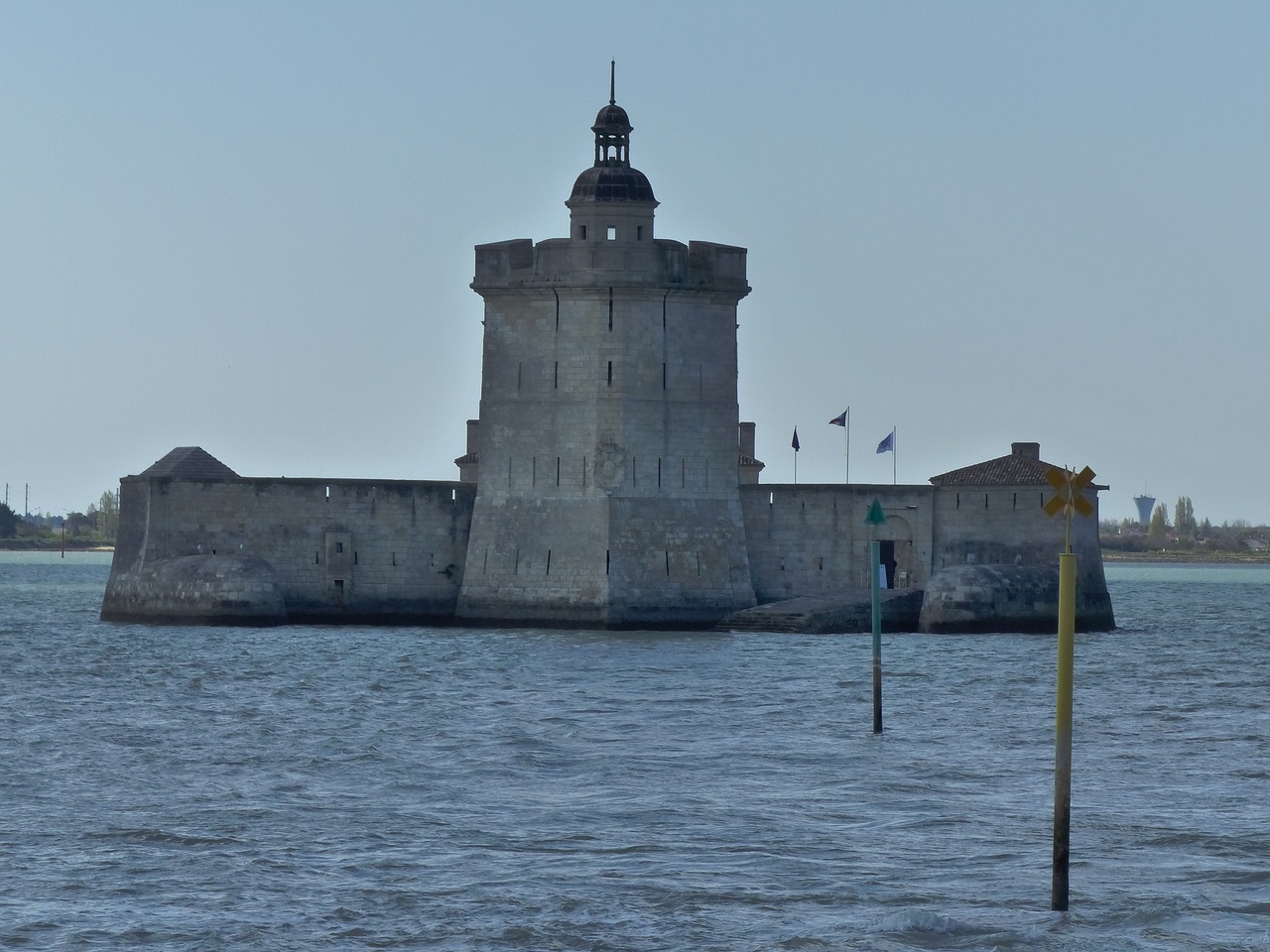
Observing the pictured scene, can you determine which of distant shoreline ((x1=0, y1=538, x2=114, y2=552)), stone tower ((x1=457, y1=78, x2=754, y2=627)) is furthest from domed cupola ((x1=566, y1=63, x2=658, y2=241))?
distant shoreline ((x1=0, y1=538, x2=114, y2=552))

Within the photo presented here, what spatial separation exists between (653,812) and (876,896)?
159 inches

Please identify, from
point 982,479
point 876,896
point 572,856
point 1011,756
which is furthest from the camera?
point 982,479

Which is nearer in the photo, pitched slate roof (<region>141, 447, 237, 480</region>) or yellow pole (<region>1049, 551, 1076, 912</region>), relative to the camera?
yellow pole (<region>1049, 551, 1076, 912</region>)

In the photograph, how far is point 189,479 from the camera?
46.2 meters

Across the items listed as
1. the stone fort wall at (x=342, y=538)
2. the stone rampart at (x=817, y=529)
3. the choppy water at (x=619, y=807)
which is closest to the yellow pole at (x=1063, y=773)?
the choppy water at (x=619, y=807)

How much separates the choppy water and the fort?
7029 mm

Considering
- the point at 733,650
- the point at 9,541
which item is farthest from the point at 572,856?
the point at 9,541

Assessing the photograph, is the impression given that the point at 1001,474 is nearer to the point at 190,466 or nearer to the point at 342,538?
the point at 342,538

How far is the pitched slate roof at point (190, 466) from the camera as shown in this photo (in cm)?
4666

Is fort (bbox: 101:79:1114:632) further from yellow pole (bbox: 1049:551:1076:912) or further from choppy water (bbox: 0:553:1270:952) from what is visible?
yellow pole (bbox: 1049:551:1076:912)

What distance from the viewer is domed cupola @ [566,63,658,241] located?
145 ft

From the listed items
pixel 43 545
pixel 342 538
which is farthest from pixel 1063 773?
pixel 43 545

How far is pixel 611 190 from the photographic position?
44.4 m

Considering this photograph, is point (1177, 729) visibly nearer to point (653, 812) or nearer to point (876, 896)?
point (653, 812)
